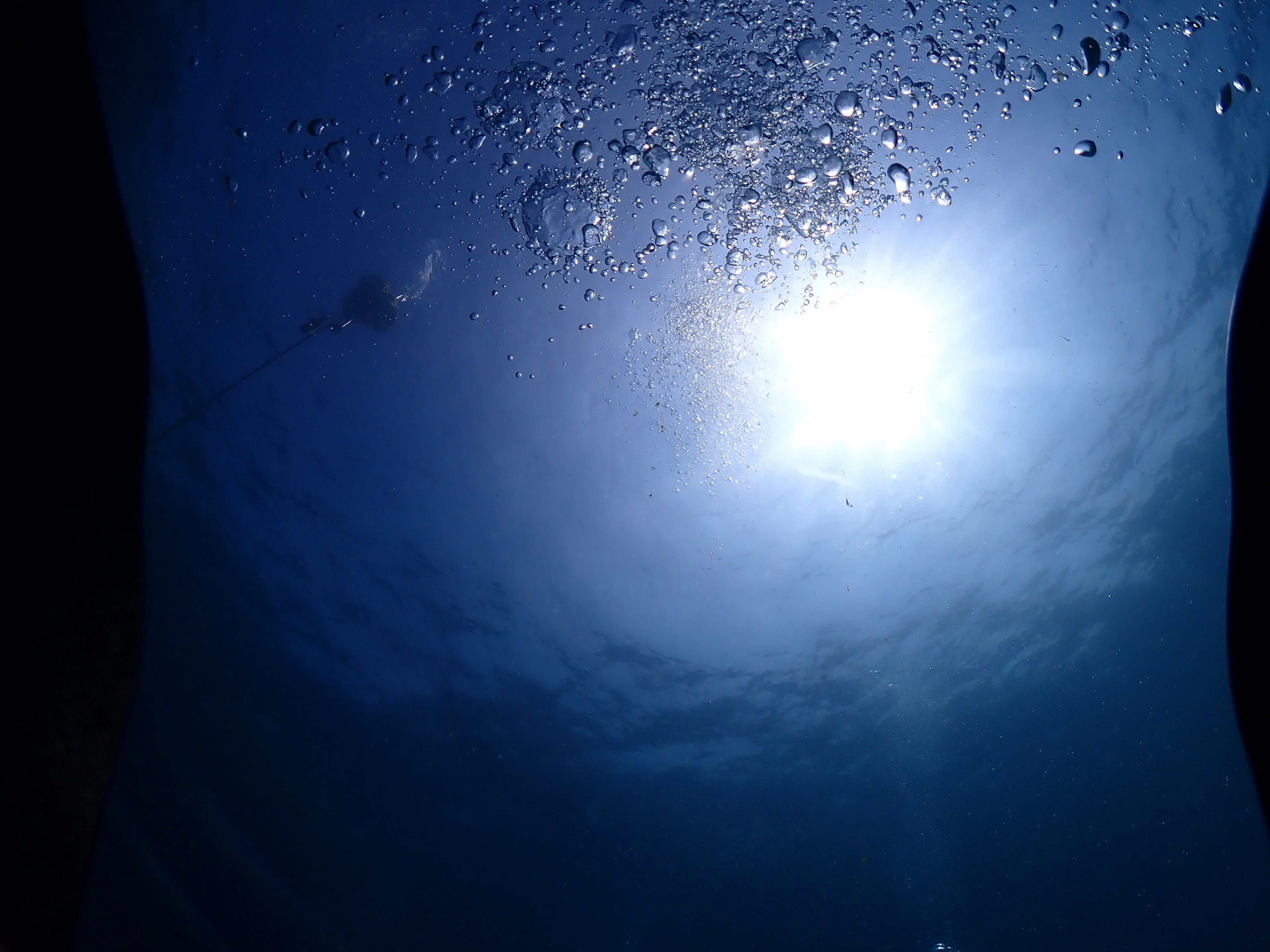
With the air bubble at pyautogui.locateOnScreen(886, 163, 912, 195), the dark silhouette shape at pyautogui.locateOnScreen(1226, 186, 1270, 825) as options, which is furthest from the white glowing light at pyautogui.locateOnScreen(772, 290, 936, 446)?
the dark silhouette shape at pyautogui.locateOnScreen(1226, 186, 1270, 825)

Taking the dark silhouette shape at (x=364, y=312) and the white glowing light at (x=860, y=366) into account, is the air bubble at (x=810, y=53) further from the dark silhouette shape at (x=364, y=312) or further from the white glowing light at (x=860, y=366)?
the dark silhouette shape at (x=364, y=312)

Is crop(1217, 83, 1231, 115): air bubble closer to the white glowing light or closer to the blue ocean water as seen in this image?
the blue ocean water

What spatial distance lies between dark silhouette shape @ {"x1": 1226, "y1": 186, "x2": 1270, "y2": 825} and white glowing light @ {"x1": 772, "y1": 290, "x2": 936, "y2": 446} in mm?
7068

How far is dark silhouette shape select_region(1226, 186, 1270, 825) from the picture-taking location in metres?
1.70

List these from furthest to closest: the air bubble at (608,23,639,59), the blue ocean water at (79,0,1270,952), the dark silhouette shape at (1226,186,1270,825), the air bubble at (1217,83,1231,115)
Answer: the air bubble at (1217,83,1231,115) < the blue ocean water at (79,0,1270,952) < the air bubble at (608,23,639,59) < the dark silhouette shape at (1226,186,1270,825)

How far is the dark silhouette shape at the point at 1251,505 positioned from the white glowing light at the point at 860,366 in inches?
278

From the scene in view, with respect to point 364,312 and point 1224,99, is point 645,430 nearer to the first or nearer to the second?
point 364,312

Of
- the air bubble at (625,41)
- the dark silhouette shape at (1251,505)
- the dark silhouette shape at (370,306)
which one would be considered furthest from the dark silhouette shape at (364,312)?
the dark silhouette shape at (1251,505)

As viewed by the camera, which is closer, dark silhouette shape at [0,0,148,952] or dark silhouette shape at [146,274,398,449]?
dark silhouette shape at [0,0,148,952]

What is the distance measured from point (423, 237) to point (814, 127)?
214 inches

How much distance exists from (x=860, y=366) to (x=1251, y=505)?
27.6 ft

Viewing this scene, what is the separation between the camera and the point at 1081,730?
89.4 ft

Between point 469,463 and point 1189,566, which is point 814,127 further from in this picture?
point 1189,566

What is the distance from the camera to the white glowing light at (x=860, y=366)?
8703mm
